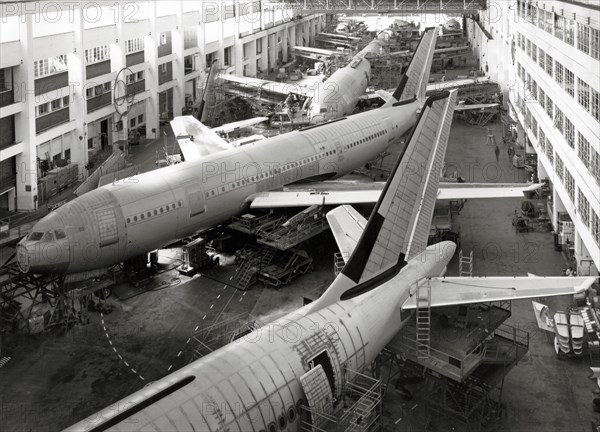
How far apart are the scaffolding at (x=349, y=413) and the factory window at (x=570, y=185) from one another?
20364mm

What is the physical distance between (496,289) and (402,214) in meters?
4.24

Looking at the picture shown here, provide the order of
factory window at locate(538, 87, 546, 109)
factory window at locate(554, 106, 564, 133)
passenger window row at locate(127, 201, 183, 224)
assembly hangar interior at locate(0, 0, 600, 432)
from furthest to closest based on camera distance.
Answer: factory window at locate(538, 87, 546, 109) < factory window at locate(554, 106, 564, 133) < passenger window row at locate(127, 201, 183, 224) < assembly hangar interior at locate(0, 0, 600, 432)

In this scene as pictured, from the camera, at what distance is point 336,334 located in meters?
22.5

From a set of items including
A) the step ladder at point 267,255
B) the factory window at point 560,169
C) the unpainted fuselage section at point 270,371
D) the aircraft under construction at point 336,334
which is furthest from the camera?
the factory window at point 560,169

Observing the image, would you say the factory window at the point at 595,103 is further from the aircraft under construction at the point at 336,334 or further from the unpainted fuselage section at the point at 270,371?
the unpainted fuselage section at the point at 270,371

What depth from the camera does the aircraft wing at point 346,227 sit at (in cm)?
3048

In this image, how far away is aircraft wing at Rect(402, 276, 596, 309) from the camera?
76.8 feet

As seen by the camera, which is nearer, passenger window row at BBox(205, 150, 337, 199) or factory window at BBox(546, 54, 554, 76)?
passenger window row at BBox(205, 150, 337, 199)

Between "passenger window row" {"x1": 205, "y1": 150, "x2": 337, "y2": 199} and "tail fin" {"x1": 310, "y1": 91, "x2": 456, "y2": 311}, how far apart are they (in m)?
15.4

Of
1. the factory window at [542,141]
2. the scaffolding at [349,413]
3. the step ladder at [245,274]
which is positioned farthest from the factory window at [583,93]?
the step ladder at [245,274]

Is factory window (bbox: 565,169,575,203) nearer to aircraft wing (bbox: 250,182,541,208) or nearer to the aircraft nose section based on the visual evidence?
aircraft wing (bbox: 250,182,541,208)

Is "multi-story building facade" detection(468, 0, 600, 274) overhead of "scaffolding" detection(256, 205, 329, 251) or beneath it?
overhead

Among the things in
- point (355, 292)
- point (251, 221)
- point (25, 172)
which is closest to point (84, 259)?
point (251, 221)

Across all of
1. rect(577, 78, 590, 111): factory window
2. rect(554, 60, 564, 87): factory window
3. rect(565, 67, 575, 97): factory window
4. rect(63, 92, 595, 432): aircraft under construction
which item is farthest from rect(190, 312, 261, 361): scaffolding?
rect(554, 60, 564, 87): factory window
